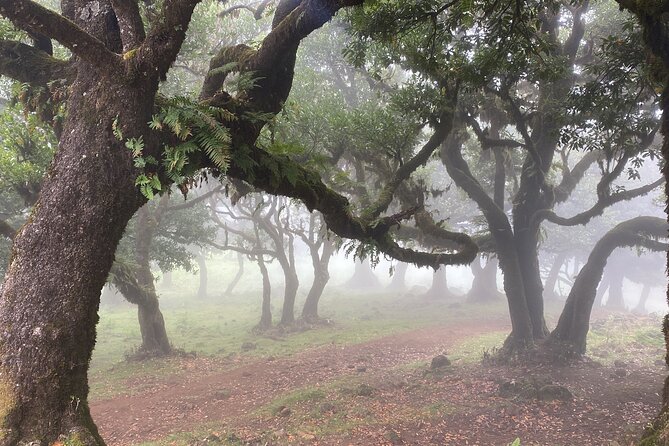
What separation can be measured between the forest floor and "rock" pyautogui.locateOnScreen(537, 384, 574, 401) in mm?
95

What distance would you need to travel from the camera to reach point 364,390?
1217 cm

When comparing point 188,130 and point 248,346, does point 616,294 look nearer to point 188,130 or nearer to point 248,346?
point 248,346

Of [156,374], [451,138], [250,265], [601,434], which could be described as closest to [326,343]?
[156,374]

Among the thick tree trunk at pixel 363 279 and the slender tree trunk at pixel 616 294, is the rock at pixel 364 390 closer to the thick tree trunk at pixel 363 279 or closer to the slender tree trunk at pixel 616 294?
the thick tree trunk at pixel 363 279

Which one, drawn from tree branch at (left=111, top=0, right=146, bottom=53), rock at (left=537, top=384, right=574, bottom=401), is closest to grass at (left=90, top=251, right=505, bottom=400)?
rock at (left=537, top=384, right=574, bottom=401)

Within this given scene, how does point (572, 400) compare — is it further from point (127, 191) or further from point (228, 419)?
point (127, 191)

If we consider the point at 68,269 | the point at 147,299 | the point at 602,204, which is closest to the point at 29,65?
the point at 68,269

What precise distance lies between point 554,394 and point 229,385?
9.90 metres

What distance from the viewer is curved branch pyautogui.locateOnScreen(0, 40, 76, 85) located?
6.64 m

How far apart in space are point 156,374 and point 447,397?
10.1 m

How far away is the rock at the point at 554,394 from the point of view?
1158cm

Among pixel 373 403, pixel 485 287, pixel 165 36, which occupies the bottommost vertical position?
pixel 373 403

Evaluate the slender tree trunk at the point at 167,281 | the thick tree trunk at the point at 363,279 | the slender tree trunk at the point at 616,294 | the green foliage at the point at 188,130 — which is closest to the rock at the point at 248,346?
the green foliage at the point at 188,130

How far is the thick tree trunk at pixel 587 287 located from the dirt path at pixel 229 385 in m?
5.65
